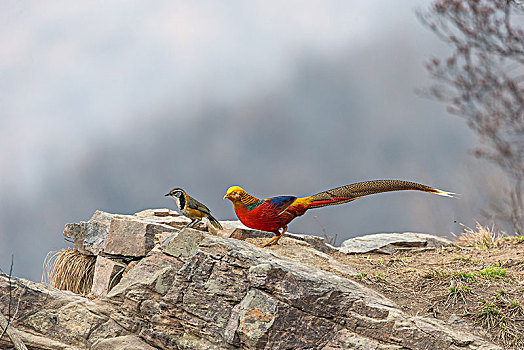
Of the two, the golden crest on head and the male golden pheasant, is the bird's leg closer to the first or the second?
the male golden pheasant

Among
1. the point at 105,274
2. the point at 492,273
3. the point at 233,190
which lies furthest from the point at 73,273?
the point at 492,273

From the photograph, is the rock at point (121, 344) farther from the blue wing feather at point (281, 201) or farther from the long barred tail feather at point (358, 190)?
the long barred tail feather at point (358, 190)

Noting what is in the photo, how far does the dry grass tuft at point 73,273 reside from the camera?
605cm

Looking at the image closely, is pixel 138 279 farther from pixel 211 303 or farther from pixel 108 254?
pixel 108 254

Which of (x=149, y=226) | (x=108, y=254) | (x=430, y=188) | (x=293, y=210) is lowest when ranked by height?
(x=108, y=254)

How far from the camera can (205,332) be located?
3.94m

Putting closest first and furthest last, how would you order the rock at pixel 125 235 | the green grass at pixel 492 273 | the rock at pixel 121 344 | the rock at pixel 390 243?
the rock at pixel 121 344 → the green grass at pixel 492 273 → the rock at pixel 125 235 → the rock at pixel 390 243

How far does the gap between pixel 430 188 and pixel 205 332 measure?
2.13 m

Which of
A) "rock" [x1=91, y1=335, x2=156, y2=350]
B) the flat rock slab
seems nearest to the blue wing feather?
the flat rock slab

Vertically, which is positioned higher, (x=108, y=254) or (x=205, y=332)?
(x=108, y=254)

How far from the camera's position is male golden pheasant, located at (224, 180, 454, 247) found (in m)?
4.41

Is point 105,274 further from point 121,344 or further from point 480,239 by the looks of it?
point 480,239

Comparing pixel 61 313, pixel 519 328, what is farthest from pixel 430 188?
pixel 61 313

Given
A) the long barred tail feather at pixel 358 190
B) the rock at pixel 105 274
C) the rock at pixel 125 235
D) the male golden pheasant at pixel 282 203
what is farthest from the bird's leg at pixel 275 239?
the rock at pixel 105 274
